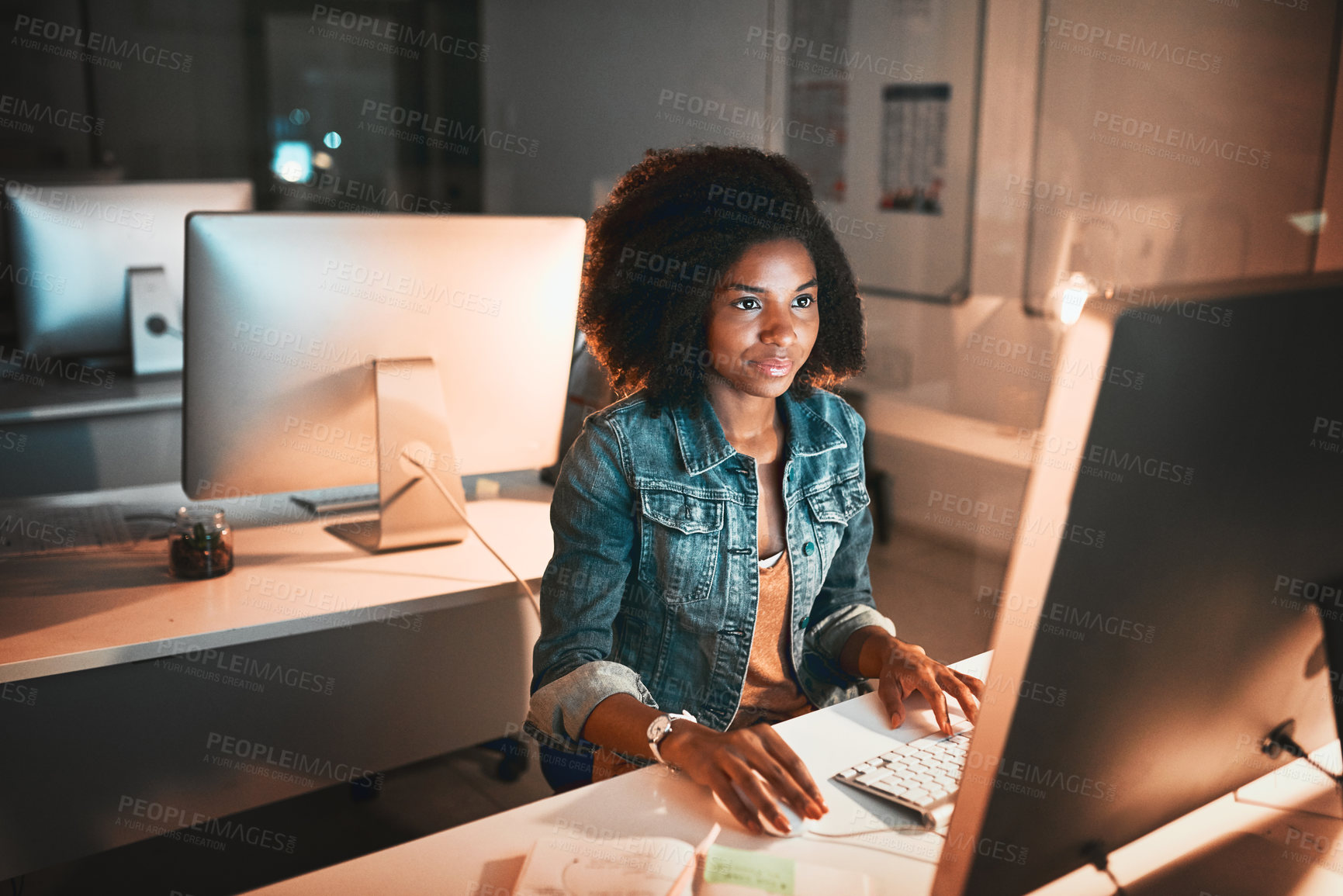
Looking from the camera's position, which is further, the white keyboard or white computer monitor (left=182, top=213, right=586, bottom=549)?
white computer monitor (left=182, top=213, right=586, bottom=549)

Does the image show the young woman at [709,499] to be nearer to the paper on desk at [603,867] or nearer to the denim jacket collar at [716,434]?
the denim jacket collar at [716,434]

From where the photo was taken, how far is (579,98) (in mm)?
5047

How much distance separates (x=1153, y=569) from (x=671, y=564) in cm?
73

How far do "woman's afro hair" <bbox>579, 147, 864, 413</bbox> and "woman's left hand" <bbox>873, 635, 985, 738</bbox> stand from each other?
0.39m

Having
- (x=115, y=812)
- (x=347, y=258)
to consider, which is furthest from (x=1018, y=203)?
(x=115, y=812)

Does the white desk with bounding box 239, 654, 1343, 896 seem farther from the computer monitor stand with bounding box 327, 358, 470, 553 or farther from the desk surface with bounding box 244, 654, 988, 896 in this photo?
the computer monitor stand with bounding box 327, 358, 470, 553

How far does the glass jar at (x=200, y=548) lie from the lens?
1.58 metres

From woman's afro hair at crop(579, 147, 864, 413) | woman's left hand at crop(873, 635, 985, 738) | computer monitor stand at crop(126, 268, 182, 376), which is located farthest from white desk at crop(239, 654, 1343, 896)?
computer monitor stand at crop(126, 268, 182, 376)

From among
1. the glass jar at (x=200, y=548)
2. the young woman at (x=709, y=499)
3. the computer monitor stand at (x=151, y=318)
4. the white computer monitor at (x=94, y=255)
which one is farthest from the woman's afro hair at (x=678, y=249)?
the computer monitor stand at (x=151, y=318)

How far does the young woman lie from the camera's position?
1.18 meters

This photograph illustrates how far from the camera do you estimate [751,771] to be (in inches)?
35.5

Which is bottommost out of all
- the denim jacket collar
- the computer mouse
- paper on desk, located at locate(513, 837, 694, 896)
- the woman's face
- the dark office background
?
paper on desk, located at locate(513, 837, 694, 896)

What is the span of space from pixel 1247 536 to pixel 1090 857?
22 centimetres

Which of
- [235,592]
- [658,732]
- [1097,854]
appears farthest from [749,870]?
[235,592]
